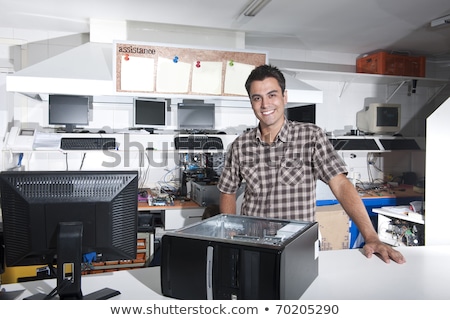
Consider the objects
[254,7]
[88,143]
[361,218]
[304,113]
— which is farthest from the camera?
[304,113]

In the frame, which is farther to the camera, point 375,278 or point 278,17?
point 278,17

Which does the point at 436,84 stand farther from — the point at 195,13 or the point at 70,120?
the point at 70,120

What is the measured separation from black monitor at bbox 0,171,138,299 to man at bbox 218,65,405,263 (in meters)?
0.78

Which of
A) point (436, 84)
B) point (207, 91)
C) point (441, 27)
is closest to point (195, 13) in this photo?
point (207, 91)

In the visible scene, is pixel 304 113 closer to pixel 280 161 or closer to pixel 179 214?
pixel 179 214

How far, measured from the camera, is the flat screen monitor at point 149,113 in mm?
3439

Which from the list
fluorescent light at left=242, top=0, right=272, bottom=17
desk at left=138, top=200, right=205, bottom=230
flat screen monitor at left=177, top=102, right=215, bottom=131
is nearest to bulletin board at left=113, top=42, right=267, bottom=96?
fluorescent light at left=242, top=0, right=272, bottom=17

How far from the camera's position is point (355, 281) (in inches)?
50.4

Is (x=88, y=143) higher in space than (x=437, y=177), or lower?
higher

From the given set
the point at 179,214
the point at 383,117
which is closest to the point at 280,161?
the point at 179,214

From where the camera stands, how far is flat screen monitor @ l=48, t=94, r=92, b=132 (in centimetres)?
325

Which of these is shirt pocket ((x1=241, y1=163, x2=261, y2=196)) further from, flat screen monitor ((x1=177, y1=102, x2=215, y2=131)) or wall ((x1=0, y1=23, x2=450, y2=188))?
wall ((x1=0, y1=23, x2=450, y2=188))

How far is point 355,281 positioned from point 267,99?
0.88 metres

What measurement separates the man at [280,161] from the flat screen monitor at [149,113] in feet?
5.96
